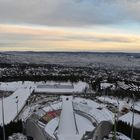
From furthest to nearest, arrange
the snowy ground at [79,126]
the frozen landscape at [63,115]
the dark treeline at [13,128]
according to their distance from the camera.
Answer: the snowy ground at [79,126]
the frozen landscape at [63,115]
the dark treeline at [13,128]

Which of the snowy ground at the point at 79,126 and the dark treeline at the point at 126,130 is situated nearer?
the dark treeline at the point at 126,130

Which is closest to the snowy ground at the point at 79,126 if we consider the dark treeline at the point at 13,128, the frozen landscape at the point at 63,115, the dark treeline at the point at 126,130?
the frozen landscape at the point at 63,115

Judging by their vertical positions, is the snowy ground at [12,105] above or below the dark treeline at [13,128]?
below

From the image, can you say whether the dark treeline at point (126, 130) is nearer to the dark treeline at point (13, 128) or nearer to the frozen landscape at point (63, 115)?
the frozen landscape at point (63, 115)

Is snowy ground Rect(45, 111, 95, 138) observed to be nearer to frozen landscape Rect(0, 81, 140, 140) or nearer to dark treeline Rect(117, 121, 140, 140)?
frozen landscape Rect(0, 81, 140, 140)

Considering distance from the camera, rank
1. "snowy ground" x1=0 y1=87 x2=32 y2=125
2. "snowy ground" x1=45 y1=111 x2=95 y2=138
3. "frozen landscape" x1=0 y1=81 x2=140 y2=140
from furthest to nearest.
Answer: "snowy ground" x1=0 y1=87 x2=32 y2=125 → "snowy ground" x1=45 y1=111 x2=95 y2=138 → "frozen landscape" x1=0 y1=81 x2=140 y2=140

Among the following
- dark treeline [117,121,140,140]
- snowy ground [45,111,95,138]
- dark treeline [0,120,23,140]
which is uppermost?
dark treeline [0,120,23,140]

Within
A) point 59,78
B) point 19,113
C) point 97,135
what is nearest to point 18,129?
point 97,135

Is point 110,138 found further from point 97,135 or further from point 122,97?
point 122,97

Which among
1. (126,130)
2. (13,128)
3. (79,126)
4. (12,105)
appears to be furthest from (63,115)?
(12,105)

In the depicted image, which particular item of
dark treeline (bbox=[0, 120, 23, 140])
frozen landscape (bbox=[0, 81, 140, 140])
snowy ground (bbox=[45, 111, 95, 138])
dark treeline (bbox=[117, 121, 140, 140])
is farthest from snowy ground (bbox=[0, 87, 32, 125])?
dark treeline (bbox=[117, 121, 140, 140])

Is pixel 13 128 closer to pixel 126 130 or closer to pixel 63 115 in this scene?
pixel 126 130
